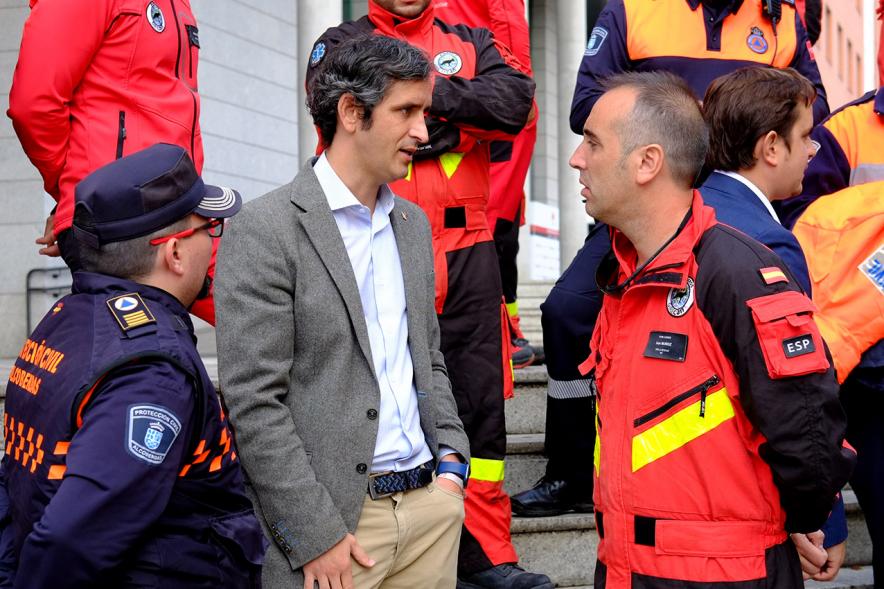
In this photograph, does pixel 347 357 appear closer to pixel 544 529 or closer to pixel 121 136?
pixel 121 136

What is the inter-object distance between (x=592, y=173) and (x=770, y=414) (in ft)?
2.31

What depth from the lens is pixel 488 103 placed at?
12.1ft

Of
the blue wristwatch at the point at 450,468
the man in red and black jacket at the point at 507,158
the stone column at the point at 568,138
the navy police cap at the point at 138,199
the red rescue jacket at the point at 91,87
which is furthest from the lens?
the stone column at the point at 568,138

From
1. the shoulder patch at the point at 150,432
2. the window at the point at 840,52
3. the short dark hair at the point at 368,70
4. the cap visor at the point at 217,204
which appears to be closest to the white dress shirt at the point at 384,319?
the short dark hair at the point at 368,70

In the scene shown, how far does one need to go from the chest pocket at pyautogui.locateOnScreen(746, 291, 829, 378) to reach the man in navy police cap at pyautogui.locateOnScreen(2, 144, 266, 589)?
Result: 1119mm

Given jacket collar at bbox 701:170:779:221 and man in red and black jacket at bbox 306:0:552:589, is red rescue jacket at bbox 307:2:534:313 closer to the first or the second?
man in red and black jacket at bbox 306:0:552:589

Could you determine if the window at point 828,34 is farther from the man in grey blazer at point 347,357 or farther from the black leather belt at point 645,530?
the black leather belt at point 645,530

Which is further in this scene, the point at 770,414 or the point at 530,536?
the point at 530,536

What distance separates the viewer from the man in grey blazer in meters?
2.48

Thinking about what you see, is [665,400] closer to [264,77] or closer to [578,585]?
[578,585]

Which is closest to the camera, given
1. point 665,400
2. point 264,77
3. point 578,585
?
point 665,400

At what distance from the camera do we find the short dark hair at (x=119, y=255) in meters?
2.24

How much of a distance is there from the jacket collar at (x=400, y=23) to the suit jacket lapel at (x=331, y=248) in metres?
1.35

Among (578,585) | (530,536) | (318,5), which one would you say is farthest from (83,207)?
(318,5)
